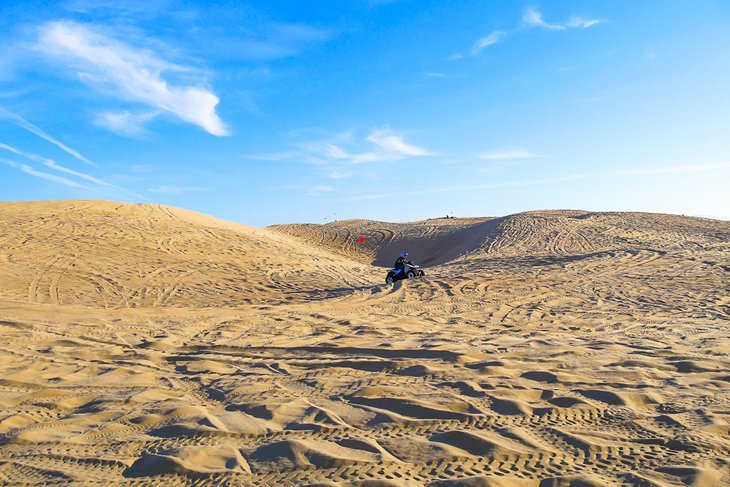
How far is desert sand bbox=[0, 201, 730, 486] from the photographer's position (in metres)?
3.14

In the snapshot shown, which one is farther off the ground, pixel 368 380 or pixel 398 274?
pixel 398 274

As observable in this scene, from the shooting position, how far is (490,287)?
39.7 ft

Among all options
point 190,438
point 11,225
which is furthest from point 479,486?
point 11,225

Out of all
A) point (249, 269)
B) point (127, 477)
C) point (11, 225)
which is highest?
point (11, 225)

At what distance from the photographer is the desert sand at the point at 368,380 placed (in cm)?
314

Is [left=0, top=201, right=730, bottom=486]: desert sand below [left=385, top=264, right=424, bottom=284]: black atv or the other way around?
below

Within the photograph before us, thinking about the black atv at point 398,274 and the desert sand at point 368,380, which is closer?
the desert sand at point 368,380

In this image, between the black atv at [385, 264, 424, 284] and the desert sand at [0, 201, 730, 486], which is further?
the black atv at [385, 264, 424, 284]

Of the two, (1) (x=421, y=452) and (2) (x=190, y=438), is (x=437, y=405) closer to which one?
(1) (x=421, y=452)

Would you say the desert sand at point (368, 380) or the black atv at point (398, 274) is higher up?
the black atv at point (398, 274)

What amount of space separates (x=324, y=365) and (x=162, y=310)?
5.10 metres

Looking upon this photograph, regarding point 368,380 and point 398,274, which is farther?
point 398,274

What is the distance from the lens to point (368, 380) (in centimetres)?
490

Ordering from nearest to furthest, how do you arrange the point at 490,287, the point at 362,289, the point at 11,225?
the point at 490,287
the point at 362,289
the point at 11,225
